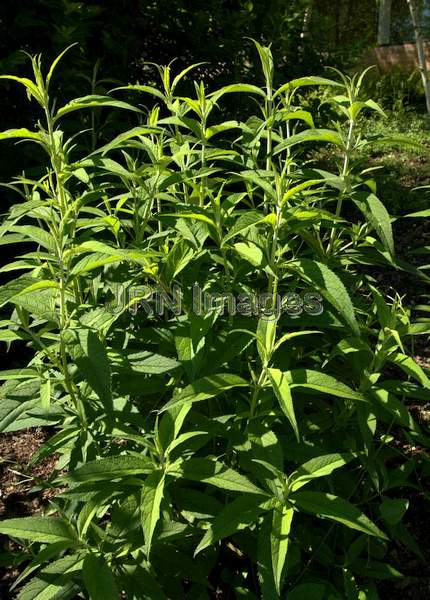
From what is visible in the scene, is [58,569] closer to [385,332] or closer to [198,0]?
[385,332]

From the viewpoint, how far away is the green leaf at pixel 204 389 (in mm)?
1529

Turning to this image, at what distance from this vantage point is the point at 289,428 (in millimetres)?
2018

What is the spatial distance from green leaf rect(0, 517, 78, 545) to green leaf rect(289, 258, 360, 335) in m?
0.90

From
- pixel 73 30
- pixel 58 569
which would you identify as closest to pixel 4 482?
pixel 58 569

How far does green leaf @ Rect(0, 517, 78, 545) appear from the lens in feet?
5.29

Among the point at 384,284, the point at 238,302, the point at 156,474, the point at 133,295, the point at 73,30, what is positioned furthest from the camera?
the point at 384,284

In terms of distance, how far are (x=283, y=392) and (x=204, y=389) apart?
199 mm

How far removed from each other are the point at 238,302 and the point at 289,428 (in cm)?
43

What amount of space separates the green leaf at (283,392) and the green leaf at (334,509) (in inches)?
8.5

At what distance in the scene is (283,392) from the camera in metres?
1.48

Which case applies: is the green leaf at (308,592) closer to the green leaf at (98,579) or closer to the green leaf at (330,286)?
the green leaf at (98,579)

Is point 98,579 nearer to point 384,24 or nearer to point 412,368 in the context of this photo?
point 412,368

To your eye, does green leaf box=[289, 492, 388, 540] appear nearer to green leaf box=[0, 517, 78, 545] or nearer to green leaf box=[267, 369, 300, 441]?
Answer: green leaf box=[267, 369, 300, 441]

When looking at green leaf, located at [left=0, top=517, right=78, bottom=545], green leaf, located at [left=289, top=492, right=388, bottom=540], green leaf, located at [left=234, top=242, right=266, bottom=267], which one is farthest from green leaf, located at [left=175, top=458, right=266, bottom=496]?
green leaf, located at [left=234, top=242, right=266, bottom=267]
